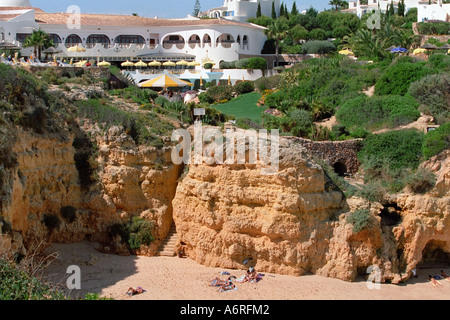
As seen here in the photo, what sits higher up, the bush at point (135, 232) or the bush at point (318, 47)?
the bush at point (318, 47)

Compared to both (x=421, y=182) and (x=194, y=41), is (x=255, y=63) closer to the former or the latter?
(x=194, y=41)

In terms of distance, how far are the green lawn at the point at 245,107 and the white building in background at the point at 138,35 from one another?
13.1 metres

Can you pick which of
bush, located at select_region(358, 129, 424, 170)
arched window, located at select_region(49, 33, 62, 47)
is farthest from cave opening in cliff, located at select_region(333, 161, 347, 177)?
arched window, located at select_region(49, 33, 62, 47)

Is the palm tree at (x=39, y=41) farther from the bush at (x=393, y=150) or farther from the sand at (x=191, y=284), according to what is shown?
the bush at (x=393, y=150)

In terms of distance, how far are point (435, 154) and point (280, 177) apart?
7.65m

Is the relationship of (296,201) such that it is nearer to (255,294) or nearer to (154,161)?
(255,294)

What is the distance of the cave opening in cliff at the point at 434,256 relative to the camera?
946 inches

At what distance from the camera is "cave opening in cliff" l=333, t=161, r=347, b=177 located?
28906 millimetres

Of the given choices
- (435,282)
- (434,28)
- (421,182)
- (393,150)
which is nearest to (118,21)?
(434,28)

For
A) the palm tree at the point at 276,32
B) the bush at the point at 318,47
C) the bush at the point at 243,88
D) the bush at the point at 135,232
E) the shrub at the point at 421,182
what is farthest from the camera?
the bush at the point at 318,47

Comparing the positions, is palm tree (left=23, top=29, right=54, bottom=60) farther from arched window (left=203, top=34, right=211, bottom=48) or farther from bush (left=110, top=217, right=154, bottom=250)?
bush (left=110, top=217, right=154, bottom=250)

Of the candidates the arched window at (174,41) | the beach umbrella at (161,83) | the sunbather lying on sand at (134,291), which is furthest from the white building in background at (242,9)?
the sunbather lying on sand at (134,291)

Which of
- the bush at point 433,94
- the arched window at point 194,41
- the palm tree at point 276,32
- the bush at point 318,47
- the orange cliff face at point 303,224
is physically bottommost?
the orange cliff face at point 303,224

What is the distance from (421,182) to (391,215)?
158cm
